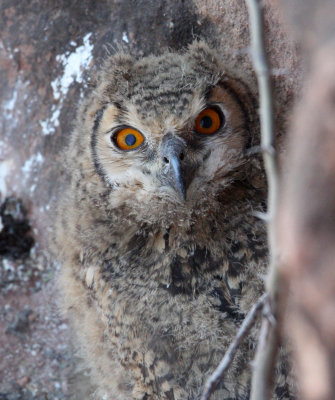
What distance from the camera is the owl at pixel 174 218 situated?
7.23 ft

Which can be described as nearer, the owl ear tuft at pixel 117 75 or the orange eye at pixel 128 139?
the orange eye at pixel 128 139

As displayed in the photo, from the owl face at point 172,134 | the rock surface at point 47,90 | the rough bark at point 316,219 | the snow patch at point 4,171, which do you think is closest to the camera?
the rough bark at point 316,219

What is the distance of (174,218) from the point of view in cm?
234

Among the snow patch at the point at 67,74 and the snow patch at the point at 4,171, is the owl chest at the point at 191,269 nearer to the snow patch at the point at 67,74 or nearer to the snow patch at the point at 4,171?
the snow patch at the point at 67,74

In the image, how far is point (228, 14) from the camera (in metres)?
3.04

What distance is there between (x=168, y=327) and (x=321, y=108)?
61.0 inches

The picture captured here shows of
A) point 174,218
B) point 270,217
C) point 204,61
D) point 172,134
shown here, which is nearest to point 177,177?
point 172,134

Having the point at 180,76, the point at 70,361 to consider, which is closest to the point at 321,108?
the point at 180,76

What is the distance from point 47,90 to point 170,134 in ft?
5.78

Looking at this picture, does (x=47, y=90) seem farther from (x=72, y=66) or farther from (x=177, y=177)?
(x=177, y=177)

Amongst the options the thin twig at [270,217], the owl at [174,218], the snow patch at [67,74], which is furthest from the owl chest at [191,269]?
the snow patch at [67,74]

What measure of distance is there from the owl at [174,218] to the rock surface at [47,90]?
2.24 feet

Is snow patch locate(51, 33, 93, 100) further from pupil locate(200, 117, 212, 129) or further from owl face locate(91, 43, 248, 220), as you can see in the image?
pupil locate(200, 117, 212, 129)

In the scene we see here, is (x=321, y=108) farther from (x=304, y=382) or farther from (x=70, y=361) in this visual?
(x=70, y=361)
